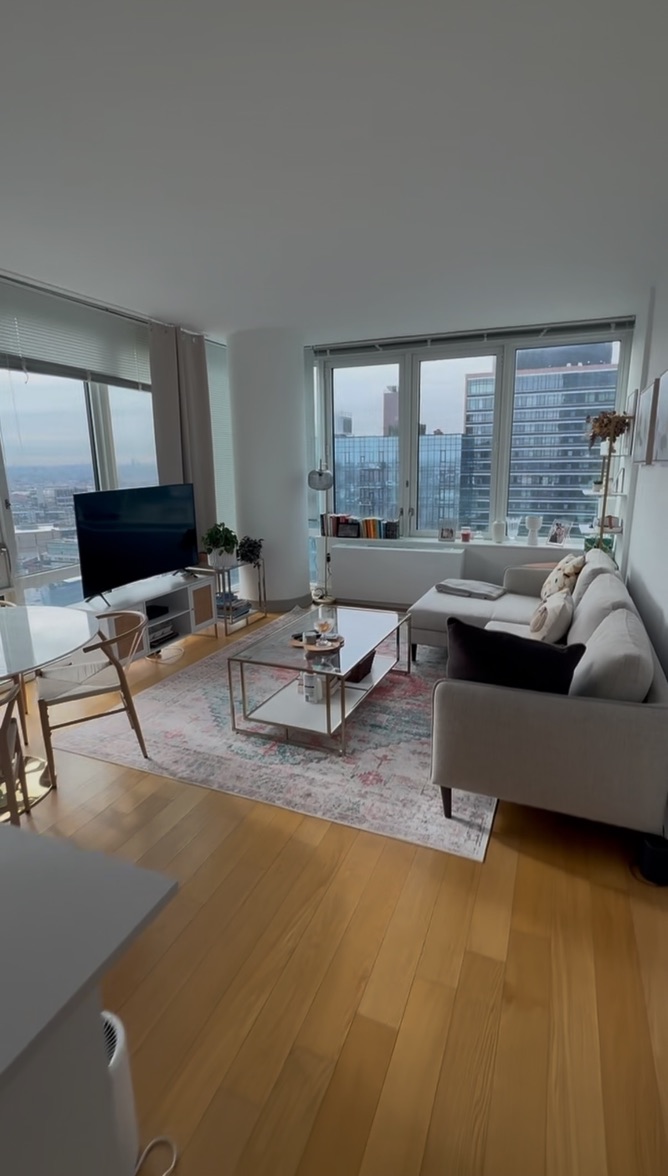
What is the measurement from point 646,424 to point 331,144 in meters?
2.11

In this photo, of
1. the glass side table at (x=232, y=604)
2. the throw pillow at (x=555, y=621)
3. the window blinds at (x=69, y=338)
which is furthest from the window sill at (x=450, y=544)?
the window blinds at (x=69, y=338)

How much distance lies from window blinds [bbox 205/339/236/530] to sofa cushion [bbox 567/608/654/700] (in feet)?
13.0

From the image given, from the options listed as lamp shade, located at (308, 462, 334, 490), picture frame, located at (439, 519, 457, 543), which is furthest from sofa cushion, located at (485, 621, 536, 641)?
lamp shade, located at (308, 462, 334, 490)

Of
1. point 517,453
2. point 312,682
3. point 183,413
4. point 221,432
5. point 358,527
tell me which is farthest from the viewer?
point 358,527

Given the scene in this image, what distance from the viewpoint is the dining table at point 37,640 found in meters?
2.02

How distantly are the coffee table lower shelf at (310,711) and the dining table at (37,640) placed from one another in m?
0.79

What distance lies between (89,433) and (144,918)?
13.8 ft

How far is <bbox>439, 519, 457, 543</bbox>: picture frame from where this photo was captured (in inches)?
210

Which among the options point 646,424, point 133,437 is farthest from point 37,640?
point 646,424

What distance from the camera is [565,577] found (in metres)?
3.52

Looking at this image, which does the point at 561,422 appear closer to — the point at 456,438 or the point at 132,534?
the point at 456,438

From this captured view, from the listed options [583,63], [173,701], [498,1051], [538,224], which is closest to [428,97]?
[583,63]

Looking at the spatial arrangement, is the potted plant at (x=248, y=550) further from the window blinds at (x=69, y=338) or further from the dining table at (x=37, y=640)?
the dining table at (x=37, y=640)

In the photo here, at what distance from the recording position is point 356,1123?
1.23 meters
